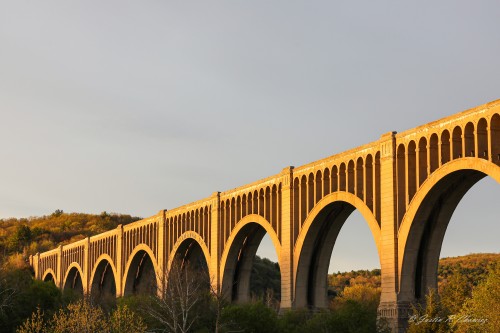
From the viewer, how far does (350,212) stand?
54.1 metres

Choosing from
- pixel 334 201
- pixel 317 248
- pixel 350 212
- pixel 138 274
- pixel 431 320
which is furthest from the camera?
pixel 138 274

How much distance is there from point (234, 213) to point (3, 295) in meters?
18.7

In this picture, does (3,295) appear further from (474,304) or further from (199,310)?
(474,304)

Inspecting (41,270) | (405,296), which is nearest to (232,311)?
(405,296)

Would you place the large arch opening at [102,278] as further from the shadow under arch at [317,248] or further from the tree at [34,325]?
the shadow under arch at [317,248]

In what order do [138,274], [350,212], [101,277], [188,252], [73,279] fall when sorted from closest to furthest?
[350,212], [188,252], [138,274], [101,277], [73,279]

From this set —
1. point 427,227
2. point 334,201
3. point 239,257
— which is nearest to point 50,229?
point 239,257

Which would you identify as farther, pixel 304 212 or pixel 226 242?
pixel 226 242

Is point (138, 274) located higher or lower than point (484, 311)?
higher

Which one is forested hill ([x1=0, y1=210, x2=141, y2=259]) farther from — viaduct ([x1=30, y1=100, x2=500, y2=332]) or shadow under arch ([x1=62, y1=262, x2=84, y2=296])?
viaduct ([x1=30, y1=100, x2=500, y2=332])

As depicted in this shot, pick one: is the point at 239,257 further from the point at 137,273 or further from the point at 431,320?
the point at 431,320

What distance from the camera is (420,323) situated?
132ft

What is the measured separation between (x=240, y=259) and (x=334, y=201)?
1892 cm

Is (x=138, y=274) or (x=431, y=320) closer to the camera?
(x=431, y=320)
